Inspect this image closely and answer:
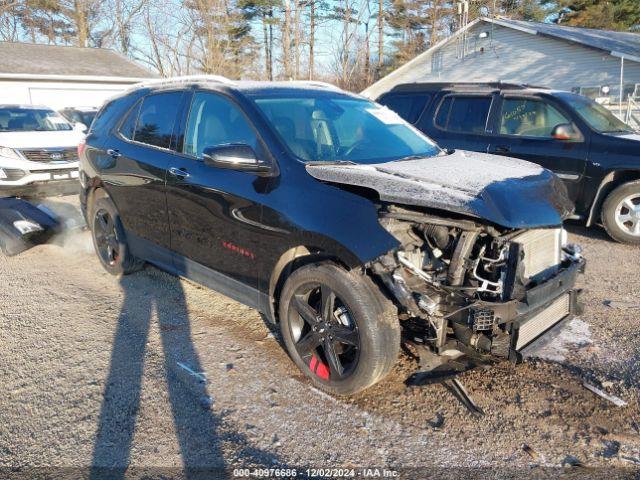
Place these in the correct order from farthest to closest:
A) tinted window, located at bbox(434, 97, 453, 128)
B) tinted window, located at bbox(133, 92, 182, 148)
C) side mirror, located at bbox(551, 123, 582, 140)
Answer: tinted window, located at bbox(434, 97, 453, 128)
side mirror, located at bbox(551, 123, 582, 140)
tinted window, located at bbox(133, 92, 182, 148)

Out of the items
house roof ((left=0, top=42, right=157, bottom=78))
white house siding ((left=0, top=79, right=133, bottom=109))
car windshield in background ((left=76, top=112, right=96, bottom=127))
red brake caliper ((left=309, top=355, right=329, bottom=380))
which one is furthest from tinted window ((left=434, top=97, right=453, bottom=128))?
house roof ((left=0, top=42, right=157, bottom=78))

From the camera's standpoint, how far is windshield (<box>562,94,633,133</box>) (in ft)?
21.9

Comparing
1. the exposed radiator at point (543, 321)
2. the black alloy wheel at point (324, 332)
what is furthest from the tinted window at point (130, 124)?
the exposed radiator at point (543, 321)

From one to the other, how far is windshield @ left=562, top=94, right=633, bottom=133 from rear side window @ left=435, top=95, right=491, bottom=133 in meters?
1.07

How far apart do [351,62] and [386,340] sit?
1452 inches

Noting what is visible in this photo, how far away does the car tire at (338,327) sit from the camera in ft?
9.52

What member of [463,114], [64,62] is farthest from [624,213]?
[64,62]

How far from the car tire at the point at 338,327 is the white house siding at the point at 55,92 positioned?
74.4 ft

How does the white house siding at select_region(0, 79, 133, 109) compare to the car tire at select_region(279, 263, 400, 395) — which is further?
the white house siding at select_region(0, 79, 133, 109)

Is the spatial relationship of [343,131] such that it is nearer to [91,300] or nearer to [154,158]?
[154,158]

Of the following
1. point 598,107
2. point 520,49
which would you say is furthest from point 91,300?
point 520,49

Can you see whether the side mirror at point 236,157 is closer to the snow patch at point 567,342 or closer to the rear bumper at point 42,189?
the snow patch at point 567,342

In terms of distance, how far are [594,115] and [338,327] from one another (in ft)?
18.8

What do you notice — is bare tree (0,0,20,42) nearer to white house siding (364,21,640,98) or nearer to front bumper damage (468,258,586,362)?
white house siding (364,21,640,98)
